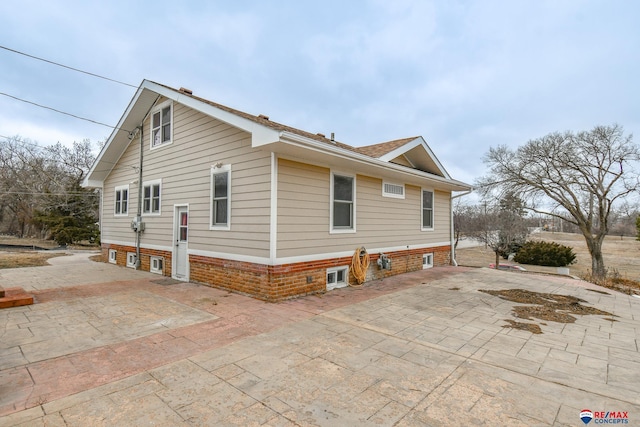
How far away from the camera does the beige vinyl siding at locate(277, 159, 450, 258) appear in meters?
5.93

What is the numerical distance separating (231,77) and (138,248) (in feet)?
27.3

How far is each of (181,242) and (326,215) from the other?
13.6ft

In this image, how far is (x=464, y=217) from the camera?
82.0ft

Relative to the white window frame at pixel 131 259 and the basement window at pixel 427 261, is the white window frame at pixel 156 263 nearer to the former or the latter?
the white window frame at pixel 131 259

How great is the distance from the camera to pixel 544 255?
19.2 m

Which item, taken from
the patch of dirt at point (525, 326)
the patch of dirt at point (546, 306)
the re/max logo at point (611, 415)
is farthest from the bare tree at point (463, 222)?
the re/max logo at point (611, 415)

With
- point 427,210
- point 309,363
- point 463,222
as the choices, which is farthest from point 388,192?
point 463,222

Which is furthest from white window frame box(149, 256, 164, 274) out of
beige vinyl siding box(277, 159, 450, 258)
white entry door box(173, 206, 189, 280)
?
beige vinyl siding box(277, 159, 450, 258)

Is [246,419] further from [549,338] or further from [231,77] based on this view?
[231,77]

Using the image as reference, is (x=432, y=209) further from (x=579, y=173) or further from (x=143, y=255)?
(x=579, y=173)

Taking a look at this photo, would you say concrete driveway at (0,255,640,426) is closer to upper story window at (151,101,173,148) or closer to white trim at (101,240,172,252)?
white trim at (101,240,172,252)

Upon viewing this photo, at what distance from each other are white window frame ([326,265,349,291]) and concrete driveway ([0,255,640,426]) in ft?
3.62

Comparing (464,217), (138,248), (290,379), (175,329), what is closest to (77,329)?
(175,329)

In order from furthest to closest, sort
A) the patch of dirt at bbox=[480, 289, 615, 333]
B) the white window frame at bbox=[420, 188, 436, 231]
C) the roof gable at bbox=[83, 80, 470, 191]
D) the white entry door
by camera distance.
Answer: the white window frame at bbox=[420, 188, 436, 231]
the white entry door
the roof gable at bbox=[83, 80, 470, 191]
the patch of dirt at bbox=[480, 289, 615, 333]
